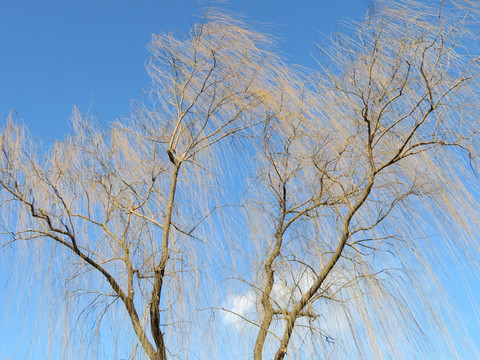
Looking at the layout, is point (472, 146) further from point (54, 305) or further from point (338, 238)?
point (54, 305)

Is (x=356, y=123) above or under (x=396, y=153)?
above

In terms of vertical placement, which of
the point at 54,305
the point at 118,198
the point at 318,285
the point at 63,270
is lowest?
the point at 318,285

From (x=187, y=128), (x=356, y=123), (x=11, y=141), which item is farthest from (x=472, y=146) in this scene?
(x=11, y=141)

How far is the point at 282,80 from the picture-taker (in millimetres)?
3303

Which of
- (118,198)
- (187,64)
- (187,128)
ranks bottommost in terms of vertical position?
(118,198)

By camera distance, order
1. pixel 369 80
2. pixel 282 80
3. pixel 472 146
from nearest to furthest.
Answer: pixel 472 146 → pixel 369 80 → pixel 282 80

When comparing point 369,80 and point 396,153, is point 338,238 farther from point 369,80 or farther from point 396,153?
point 369,80

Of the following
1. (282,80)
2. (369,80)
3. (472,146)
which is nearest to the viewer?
(472,146)

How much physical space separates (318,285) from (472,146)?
3.82ft

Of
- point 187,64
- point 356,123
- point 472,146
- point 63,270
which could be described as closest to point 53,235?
point 63,270

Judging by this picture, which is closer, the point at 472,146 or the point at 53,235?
the point at 472,146

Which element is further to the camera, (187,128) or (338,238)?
(187,128)

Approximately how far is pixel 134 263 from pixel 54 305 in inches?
20.5

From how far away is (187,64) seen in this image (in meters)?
3.38
